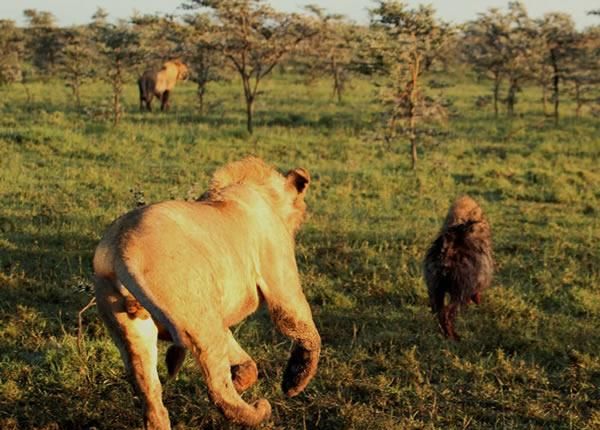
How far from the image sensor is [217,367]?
2822 mm

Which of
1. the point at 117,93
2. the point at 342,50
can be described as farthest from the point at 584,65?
the point at 117,93

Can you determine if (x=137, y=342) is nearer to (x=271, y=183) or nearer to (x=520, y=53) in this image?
(x=271, y=183)

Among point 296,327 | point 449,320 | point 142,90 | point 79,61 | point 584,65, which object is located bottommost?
point 449,320

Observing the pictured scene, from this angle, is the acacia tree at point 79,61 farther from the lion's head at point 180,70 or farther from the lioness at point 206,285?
the lioness at point 206,285

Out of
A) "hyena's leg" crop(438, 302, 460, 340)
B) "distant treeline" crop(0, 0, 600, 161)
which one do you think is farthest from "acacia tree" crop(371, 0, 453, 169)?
"hyena's leg" crop(438, 302, 460, 340)

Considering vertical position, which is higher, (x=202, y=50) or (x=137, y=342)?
(x=202, y=50)

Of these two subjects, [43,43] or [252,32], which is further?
[43,43]

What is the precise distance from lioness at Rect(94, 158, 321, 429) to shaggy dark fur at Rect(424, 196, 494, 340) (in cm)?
195

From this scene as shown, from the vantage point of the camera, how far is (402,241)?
7.62m

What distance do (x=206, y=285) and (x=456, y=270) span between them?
2965 millimetres

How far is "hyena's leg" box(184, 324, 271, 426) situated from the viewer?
2.76 meters

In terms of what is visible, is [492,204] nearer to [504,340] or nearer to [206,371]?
[504,340]

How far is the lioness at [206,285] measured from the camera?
271 cm

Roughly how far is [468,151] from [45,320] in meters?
9.76
